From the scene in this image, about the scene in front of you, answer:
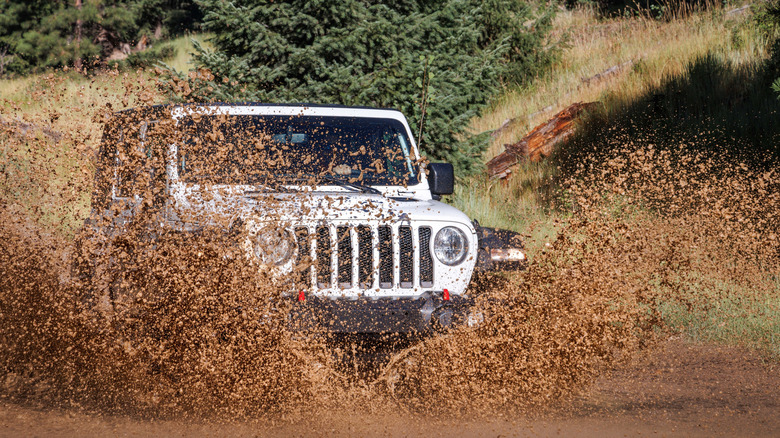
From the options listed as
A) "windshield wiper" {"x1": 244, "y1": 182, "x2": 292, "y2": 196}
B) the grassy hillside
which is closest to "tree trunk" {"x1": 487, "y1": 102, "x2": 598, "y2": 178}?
the grassy hillside

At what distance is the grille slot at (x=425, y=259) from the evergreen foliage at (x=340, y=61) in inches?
195

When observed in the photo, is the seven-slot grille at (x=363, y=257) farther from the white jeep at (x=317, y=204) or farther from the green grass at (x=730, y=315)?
the green grass at (x=730, y=315)

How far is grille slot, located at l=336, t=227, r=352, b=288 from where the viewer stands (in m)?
4.28

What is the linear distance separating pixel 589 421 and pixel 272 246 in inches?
82.0

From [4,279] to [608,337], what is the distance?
4431mm

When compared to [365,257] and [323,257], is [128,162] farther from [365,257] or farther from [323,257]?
[365,257]

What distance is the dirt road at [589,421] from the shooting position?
384 centimetres

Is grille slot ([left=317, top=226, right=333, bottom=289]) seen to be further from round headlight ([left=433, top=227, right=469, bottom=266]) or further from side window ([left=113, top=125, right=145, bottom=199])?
side window ([left=113, top=125, right=145, bottom=199])

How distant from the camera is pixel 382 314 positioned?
418cm

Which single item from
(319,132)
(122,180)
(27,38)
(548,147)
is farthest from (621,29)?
(27,38)

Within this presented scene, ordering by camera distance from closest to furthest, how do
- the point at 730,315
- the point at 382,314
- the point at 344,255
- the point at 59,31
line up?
the point at 382,314, the point at 344,255, the point at 730,315, the point at 59,31

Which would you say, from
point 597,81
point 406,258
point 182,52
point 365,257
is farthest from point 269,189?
point 182,52

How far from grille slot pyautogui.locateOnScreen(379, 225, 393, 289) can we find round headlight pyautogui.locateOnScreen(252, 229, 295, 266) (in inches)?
22.2

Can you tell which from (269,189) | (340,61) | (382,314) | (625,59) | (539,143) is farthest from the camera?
(625,59)
